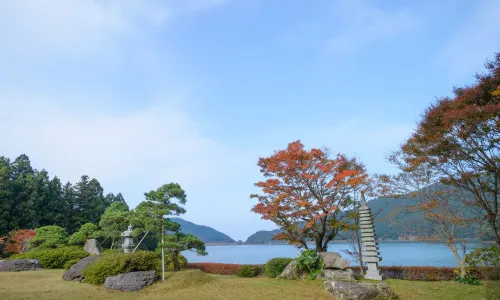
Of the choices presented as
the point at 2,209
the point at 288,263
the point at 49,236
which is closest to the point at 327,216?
the point at 288,263

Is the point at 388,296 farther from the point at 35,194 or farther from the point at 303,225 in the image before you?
the point at 35,194

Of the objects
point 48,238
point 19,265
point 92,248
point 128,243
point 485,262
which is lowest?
point 485,262

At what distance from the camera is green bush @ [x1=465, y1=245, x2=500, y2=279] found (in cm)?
1111

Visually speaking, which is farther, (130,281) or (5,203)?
(5,203)

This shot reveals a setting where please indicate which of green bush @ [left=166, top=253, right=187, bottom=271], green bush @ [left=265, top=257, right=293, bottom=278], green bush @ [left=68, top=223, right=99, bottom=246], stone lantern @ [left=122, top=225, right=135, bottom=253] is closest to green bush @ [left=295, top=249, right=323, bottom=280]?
green bush @ [left=265, top=257, right=293, bottom=278]

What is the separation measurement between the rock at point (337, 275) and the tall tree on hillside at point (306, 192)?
211 centimetres

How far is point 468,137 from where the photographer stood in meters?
9.55

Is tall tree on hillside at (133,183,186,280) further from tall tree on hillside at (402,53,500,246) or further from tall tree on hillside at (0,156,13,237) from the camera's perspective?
tall tree on hillside at (0,156,13,237)

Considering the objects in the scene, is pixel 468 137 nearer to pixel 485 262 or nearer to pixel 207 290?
pixel 485 262

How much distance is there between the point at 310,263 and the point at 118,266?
8.20 m

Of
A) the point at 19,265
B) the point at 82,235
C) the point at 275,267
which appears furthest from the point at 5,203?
the point at 275,267

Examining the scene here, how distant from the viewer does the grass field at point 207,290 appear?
942 cm

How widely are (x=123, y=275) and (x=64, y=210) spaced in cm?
2786

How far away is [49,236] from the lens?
69.6 feet
